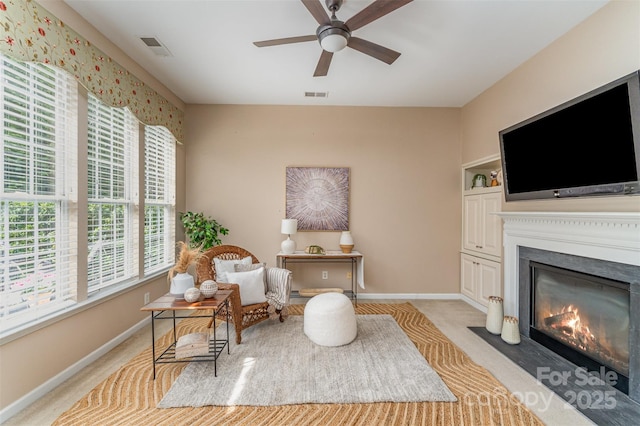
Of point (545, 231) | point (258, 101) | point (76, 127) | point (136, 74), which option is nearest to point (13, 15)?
point (76, 127)

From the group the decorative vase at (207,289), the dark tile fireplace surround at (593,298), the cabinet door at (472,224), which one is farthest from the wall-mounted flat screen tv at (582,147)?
the decorative vase at (207,289)

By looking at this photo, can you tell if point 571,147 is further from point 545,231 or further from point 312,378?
point 312,378

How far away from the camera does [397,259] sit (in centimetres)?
416

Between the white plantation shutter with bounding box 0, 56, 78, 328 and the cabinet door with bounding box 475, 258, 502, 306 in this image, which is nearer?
the white plantation shutter with bounding box 0, 56, 78, 328

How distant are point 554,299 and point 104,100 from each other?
4439 millimetres

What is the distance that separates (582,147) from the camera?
207 cm

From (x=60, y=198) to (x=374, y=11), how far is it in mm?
2658

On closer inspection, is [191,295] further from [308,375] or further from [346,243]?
[346,243]

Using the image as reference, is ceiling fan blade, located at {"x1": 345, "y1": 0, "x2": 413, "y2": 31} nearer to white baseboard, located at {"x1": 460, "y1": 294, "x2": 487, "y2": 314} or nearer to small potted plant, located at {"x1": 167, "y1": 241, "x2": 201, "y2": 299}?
small potted plant, located at {"x1": 167, "y1": 241, "x2": 201, "y2": 299}

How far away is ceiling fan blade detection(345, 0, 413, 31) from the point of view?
1690 mm

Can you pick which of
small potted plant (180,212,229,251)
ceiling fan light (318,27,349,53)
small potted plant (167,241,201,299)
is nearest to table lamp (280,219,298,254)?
small potted plant (180,212,229,251)

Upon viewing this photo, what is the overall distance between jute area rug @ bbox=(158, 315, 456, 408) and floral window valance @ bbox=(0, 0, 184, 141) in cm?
247

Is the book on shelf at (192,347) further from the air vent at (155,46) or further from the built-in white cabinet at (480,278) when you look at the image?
the built-in white cabinet at (480,278)

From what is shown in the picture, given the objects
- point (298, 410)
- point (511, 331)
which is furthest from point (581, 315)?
point (298, 410)
